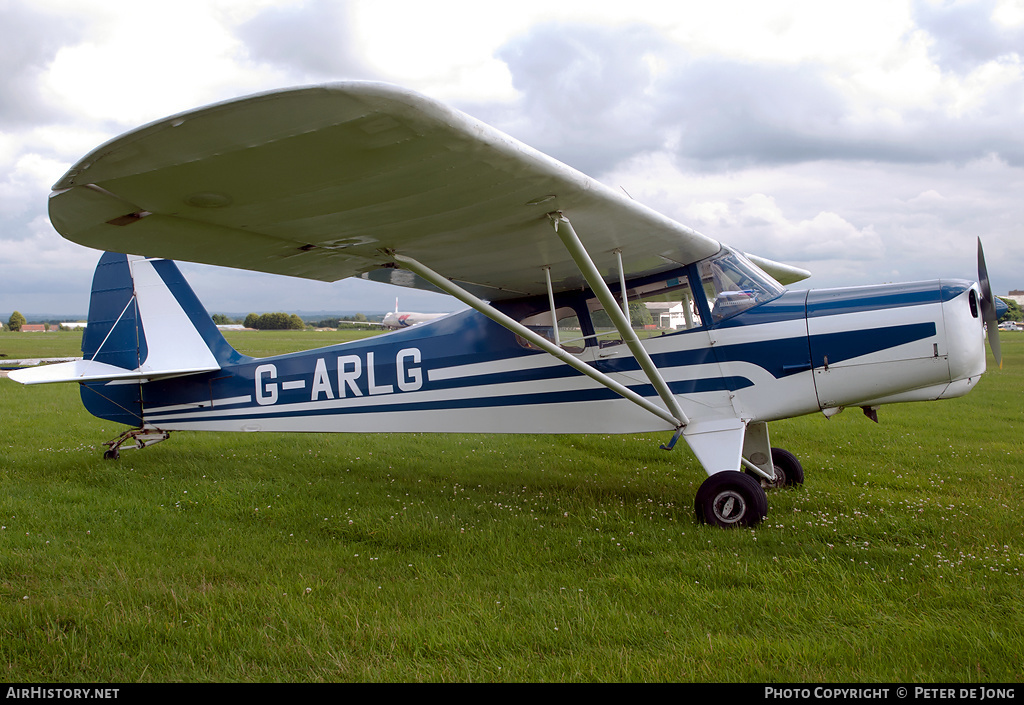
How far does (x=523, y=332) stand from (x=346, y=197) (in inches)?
69.9

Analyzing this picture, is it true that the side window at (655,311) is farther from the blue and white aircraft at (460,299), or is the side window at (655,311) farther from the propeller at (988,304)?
the propeller at (988,304)

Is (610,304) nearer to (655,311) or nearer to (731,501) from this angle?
(655,311)

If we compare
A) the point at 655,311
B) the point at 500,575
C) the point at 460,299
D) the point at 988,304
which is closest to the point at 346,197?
the point at 460,299

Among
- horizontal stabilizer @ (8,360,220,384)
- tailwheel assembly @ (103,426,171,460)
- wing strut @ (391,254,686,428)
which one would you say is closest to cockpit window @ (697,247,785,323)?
wing strut @ (391,254,686,428)

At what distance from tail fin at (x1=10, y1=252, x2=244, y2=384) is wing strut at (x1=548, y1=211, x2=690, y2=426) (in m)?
4.49

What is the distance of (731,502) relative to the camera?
4418mm

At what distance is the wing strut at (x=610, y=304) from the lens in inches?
156

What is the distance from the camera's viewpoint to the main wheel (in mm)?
4312

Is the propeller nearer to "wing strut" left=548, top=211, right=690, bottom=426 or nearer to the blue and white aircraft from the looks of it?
the blue and white aircraft

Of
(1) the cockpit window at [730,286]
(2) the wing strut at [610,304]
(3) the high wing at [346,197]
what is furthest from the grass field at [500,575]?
(3) the high wing at [346,197]

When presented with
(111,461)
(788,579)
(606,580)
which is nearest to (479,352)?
(606,580)
